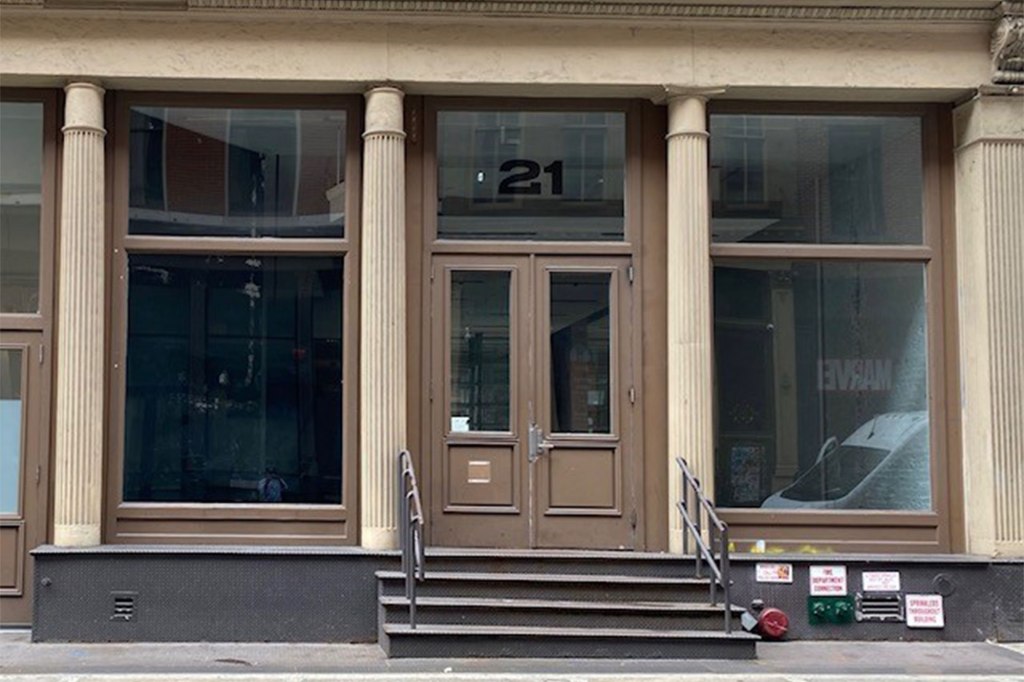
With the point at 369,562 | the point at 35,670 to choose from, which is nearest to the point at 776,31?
the point at 369,562

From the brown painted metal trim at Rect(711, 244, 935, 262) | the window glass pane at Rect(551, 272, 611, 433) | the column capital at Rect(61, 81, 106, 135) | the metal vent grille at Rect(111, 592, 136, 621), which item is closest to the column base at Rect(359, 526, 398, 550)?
the window glass pane at Rect(551, 272, 611, 433)

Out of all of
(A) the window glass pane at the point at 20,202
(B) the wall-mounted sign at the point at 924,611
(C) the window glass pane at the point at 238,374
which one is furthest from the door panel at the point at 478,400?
(A) the window glass pane at the point at 20,202

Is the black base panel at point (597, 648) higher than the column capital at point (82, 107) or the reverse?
the reverse

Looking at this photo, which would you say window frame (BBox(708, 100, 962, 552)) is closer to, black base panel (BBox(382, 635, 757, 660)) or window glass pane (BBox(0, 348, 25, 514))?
black base panel (BBox(382, 635, 757, 660))

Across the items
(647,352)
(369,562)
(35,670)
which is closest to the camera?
(35,670)

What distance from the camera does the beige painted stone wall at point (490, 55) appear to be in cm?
991

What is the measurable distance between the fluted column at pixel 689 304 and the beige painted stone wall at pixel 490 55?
456 mm

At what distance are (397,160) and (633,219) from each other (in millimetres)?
2188

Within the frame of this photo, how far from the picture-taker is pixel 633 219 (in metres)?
10.4

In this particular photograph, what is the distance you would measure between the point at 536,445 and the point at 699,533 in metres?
1.64

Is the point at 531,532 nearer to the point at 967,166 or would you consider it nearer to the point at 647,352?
the point at 647,352

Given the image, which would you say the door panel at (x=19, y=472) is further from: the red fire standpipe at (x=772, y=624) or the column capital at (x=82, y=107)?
the red fire standpipe at (x=772, y=624)

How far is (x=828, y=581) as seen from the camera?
32.0 feet

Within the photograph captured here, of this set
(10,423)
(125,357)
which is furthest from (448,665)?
(10,423)
